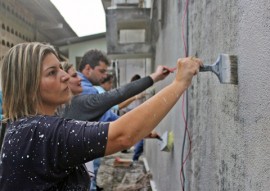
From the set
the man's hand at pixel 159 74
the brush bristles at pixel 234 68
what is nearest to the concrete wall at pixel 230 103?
the brush bristles at pixel 234 68

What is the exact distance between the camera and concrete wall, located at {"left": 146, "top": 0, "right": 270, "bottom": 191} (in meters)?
1.49

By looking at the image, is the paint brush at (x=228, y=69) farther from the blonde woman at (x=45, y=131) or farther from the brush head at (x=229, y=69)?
the blonde woman at (x=45, y=131)

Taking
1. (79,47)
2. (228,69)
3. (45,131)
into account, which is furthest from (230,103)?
(79,47)

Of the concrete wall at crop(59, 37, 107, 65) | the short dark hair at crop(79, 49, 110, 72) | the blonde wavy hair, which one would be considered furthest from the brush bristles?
the concrete wall at crop(59, 37, 107, 65)

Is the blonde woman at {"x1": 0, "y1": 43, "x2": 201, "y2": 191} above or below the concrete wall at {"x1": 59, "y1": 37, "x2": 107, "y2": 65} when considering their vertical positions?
below

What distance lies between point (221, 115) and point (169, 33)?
92.7 inches

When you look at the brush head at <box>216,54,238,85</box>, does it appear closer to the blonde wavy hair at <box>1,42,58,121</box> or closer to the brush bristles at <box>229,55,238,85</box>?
the brush bristles at <box>229,55,238,85</box>

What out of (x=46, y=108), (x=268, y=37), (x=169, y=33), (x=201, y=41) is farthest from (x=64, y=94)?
(x=169, y=33)

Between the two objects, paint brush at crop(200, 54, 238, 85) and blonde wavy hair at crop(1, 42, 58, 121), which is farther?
paint brush at crop(200, 54, 238, 85)

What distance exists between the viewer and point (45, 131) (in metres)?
1.61

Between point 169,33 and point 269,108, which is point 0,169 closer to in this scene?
point 269,108

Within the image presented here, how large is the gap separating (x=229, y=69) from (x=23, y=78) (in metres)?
0.98

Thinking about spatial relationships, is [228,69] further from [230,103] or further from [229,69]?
[230,103]

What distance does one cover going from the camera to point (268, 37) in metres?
1.42
